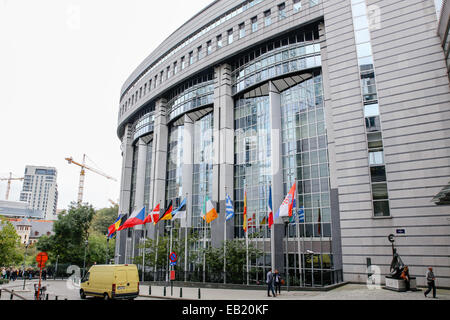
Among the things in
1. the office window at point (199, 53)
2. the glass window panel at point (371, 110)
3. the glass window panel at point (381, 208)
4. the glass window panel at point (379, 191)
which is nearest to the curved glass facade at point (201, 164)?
the office window at point (199, 53)

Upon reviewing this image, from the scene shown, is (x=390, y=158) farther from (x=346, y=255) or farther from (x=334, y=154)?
(x=346, y=255)

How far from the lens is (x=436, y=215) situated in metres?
23.2

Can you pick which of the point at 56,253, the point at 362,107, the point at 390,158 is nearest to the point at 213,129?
the point at 362,107

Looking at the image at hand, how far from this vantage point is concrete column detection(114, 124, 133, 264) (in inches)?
2257

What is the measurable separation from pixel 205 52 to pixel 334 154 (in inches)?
967

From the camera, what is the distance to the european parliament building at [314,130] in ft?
80.7

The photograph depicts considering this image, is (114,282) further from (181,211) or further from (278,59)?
(278,59)

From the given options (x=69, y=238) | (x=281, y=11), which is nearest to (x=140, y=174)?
(x=69, y=238)

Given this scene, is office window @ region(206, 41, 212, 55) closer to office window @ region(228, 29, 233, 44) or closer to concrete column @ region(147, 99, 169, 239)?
office window @ region(228, 29, 233, 44)

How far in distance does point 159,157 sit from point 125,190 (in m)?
15.3

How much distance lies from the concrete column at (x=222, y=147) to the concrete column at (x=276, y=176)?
6.14 meters

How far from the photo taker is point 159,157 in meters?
51.8

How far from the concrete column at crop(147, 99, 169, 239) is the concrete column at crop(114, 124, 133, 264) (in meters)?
11.0
